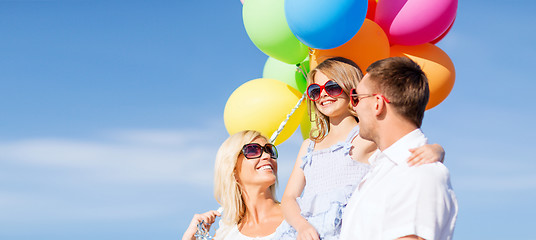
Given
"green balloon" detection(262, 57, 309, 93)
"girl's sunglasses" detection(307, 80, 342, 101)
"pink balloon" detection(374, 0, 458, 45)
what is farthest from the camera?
"green balloon" detection(262, 57, 309, 93)

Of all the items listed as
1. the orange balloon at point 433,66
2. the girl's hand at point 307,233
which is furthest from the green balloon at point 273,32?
the girl's hand at point 307,233

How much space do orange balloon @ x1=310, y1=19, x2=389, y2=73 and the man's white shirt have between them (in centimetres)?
190

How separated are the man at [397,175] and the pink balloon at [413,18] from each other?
6.33 ft

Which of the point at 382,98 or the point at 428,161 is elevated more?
the point at 382,98

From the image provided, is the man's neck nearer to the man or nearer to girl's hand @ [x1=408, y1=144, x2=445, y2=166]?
the man

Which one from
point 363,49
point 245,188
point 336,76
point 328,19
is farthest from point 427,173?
point 245,188

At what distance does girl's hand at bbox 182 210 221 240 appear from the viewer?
4.92 meters

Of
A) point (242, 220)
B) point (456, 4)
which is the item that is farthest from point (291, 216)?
point (456, 4)

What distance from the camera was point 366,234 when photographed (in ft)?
7.88

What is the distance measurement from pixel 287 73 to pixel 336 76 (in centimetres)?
141

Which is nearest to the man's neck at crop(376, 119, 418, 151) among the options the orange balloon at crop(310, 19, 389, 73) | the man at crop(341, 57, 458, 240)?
the man at crop(341, 57, 458, 240)

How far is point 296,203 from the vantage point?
12.8 ft

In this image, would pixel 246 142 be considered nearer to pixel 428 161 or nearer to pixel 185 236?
pixel 185 236

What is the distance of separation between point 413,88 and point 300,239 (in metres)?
1.42
